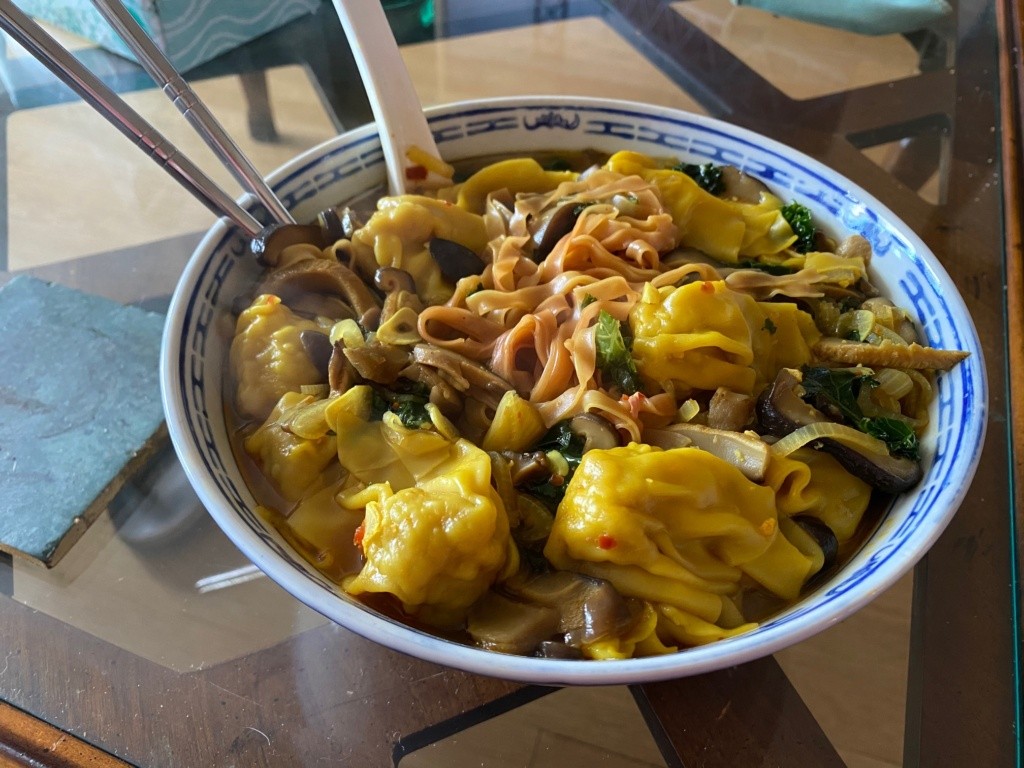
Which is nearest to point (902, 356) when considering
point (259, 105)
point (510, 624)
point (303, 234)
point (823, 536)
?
point (823, 536)

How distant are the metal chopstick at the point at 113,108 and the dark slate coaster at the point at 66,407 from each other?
1.43 ft

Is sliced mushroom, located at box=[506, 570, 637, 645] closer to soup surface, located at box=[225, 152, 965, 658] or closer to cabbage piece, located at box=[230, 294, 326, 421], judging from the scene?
soup surface, located at box=[225, 152, 965, 658]

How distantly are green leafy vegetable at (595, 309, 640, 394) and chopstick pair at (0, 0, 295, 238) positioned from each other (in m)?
0.73

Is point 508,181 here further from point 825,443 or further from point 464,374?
point 825,443

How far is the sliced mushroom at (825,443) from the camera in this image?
4.21 feet

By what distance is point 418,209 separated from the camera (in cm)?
161

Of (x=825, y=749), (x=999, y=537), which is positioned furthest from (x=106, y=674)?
(x=999, y=537)

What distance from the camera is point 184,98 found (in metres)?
1.44

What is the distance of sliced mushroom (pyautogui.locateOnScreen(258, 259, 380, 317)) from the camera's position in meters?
1.56

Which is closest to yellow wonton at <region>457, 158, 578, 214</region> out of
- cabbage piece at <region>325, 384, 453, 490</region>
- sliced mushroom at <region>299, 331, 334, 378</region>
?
sliced mushroom at <region>299, 331, 334, 378</region>

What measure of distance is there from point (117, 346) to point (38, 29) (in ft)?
2.45

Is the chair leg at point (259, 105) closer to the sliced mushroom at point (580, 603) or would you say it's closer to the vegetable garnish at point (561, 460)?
the vegetable garnish at point (561, 460)

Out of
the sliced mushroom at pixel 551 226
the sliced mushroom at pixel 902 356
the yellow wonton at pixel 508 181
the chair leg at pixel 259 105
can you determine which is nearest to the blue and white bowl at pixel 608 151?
the sliced mushroom at pixel 902 356

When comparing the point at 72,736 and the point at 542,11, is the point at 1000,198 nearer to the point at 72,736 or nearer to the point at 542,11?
the point at 542,11
